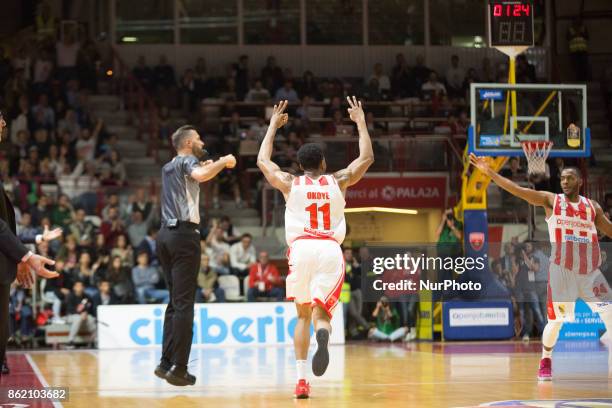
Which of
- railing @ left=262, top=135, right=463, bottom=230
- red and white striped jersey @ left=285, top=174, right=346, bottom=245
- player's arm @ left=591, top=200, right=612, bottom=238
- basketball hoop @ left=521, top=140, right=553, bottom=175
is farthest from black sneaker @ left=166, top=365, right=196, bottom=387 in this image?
railing @ left=262, top=135, right=463, bottom=230

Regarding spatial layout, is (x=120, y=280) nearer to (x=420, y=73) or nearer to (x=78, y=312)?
(x=78, y=312)

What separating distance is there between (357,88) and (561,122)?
10.8 meters

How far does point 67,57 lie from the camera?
25938 mm

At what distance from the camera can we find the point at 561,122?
687 inches

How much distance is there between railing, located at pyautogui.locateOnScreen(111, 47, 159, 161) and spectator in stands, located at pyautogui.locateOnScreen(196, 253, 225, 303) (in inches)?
202

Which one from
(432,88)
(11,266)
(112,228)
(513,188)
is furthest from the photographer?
(432,88)

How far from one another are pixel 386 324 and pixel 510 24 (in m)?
6.10

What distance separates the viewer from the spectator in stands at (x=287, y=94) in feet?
85.9

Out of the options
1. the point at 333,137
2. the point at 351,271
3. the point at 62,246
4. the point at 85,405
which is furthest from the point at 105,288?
the point at 85,405

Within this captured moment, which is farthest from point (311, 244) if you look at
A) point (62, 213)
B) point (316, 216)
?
point (62, 213)

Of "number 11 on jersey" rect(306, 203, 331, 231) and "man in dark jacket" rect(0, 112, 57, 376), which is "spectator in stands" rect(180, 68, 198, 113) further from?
"man in dark jacket" rect(0, 112, 57, 376)

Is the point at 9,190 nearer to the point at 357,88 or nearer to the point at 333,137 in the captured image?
the point at 333,137

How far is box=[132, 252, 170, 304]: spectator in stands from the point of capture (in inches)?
758

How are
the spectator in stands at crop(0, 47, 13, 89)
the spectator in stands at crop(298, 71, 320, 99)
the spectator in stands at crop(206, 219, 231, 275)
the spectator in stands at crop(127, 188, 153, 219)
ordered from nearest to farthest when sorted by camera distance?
the spectator in stands at crop(206, 219, 231, 275)
the spectator in stands at crop(127, 188, 153, 219)
the spectator in stands at crop(0, 47, 13, 89)
the spectator in stands at crop(298, 71, 320, 99)
